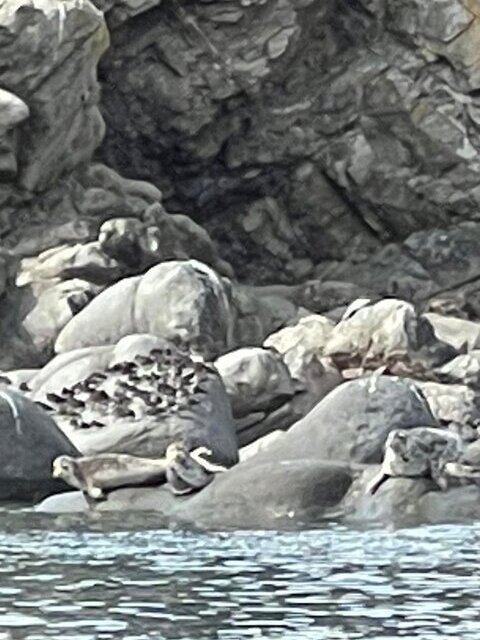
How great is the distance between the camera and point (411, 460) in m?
16.5

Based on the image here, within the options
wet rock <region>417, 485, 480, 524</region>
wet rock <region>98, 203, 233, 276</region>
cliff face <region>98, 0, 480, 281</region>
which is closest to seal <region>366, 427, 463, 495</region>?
wet rock <region>417, 485, 480, 524</region>

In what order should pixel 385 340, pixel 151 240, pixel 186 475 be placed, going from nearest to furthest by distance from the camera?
pixel 186 475
pixel 385 340
pixel 151 240

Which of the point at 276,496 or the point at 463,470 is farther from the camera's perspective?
the point at 463,470

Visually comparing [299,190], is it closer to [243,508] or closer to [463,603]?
[243,508]

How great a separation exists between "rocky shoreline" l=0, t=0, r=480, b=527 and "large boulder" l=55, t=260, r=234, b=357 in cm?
4

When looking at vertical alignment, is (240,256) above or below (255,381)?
above

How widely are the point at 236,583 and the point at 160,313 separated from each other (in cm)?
1643

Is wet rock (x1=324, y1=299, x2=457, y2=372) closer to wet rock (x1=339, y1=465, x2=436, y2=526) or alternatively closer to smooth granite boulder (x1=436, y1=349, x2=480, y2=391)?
smooth granite boulder (x1=436, y1=349, x2=480, y2=391)

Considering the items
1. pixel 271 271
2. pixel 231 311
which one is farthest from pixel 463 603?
pixel 271 271

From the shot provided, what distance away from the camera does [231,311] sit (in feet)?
103

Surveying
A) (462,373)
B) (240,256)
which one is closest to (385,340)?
(462,373)

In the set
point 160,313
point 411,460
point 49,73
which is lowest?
point 411,460

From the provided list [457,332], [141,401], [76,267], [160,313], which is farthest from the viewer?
[457,332]

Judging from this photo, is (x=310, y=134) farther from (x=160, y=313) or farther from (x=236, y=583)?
(x=236, y=583)
